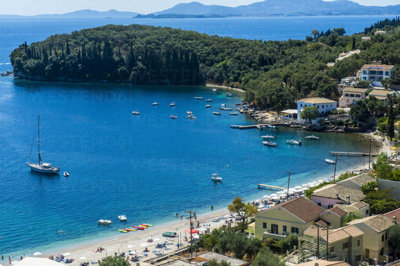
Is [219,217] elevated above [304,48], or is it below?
below

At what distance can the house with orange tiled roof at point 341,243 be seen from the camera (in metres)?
31.6

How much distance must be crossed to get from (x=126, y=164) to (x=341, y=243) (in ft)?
121

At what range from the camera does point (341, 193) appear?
136 ft

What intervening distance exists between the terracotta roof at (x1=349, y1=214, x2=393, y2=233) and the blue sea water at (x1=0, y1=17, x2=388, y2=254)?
1880 cm

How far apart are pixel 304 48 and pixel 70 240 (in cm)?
8825

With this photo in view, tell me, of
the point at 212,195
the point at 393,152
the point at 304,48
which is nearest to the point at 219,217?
the point at 212,195

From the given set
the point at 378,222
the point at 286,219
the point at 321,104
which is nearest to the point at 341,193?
the point at 286,219

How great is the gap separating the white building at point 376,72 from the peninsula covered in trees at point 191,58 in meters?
5.25

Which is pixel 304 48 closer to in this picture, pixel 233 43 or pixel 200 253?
pixel 233 43

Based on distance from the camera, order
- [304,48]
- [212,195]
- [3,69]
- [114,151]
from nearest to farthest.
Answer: [212,195] < [114,151] < [304,48] < [3,69]

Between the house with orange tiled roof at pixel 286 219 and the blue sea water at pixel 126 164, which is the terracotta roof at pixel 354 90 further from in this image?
the house with orange tiled roof at pixel 286 219

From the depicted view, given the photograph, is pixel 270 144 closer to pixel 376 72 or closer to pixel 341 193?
pixel 376 72

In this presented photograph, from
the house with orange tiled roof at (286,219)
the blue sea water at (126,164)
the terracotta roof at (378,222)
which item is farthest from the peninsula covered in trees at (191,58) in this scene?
the terracotta roof at (378,222)

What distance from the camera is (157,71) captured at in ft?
417
